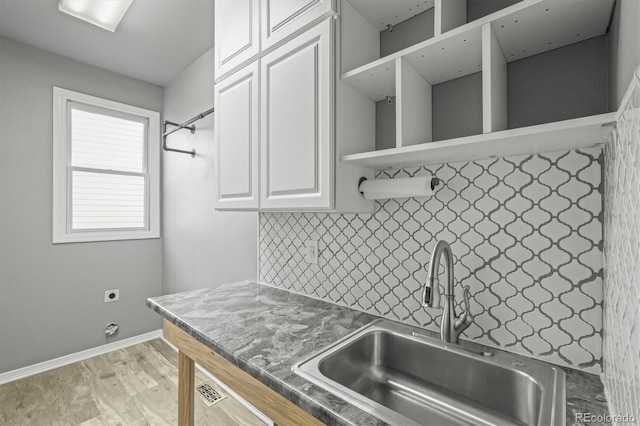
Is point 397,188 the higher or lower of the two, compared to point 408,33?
lower

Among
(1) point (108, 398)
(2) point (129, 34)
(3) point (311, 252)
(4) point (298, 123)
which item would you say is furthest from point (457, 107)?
(1) point (108, 398)

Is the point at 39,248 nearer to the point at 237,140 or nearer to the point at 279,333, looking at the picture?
the point at 237,140

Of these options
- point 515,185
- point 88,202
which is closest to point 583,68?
point 515,185

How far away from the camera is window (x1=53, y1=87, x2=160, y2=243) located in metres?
2.64

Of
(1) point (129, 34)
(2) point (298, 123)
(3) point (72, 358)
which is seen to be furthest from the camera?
(3) point (72, 358)

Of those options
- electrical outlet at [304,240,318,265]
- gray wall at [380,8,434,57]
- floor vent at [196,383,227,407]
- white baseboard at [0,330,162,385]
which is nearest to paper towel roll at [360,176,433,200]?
electrical outlet at [304,240,318,265]

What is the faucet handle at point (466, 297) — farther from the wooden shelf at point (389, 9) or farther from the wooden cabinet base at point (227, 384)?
the wooden shelf at point (389, 9)

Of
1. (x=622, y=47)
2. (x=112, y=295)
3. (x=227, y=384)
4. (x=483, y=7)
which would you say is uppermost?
(x=483, y=7)

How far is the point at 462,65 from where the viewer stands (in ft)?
3.56

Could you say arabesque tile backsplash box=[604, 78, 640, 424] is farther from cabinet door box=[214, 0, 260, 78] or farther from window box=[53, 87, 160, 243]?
window box=[53, 87, 160, 243]

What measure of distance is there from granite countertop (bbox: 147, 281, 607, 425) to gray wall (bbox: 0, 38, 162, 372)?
1.74m

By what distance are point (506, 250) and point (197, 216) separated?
2.38 meters

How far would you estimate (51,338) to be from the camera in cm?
258

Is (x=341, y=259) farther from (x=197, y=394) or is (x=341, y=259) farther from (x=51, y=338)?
(x=51, y=338)
